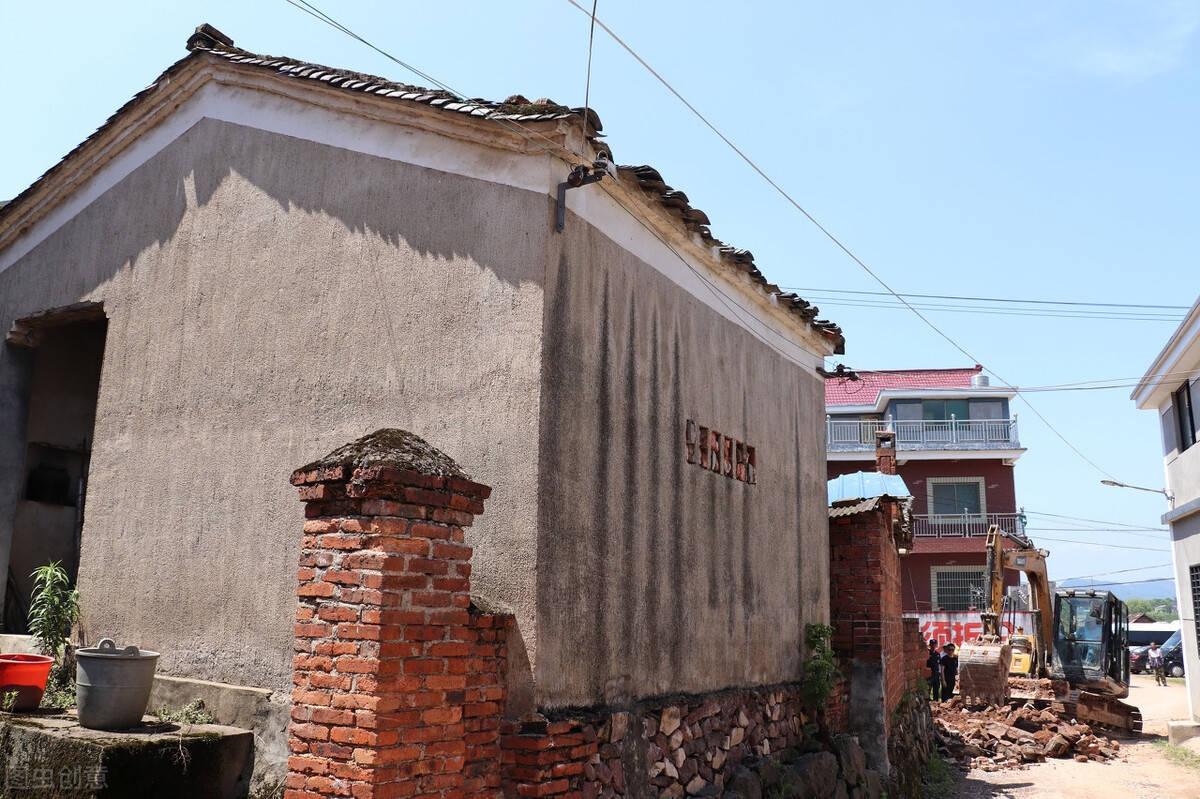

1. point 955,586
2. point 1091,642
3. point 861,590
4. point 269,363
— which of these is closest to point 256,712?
point 269,363

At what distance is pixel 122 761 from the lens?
19.0ft

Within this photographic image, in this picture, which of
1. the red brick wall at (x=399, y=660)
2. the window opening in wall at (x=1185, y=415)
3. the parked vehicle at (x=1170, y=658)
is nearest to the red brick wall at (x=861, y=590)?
the red brick wall at (x=399, y=660)

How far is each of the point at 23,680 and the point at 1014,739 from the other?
54.5 ft

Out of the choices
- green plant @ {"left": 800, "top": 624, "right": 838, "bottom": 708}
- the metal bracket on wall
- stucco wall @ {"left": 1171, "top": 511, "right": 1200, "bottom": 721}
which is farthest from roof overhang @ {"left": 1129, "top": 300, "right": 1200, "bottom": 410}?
the metal bracket on wall

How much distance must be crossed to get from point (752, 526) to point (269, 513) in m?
4.58

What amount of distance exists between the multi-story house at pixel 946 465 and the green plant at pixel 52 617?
94.1 ft

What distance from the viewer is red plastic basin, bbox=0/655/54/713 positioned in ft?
22.0

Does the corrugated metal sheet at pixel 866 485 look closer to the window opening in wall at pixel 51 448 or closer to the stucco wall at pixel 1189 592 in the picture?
the stucco wall at pixel 1189 592

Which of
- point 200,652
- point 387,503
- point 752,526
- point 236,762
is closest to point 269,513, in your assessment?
point 200,652

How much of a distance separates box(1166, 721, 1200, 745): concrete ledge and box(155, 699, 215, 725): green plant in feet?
60.2

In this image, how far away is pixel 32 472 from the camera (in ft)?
Result: 31.9

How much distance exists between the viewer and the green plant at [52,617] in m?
7.73

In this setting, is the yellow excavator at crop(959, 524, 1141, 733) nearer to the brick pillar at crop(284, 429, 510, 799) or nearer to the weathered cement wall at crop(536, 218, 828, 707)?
the weathered cement wall at crop(536, 218, 828, 707)

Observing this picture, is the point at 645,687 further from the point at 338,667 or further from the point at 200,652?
the point at 200,652
